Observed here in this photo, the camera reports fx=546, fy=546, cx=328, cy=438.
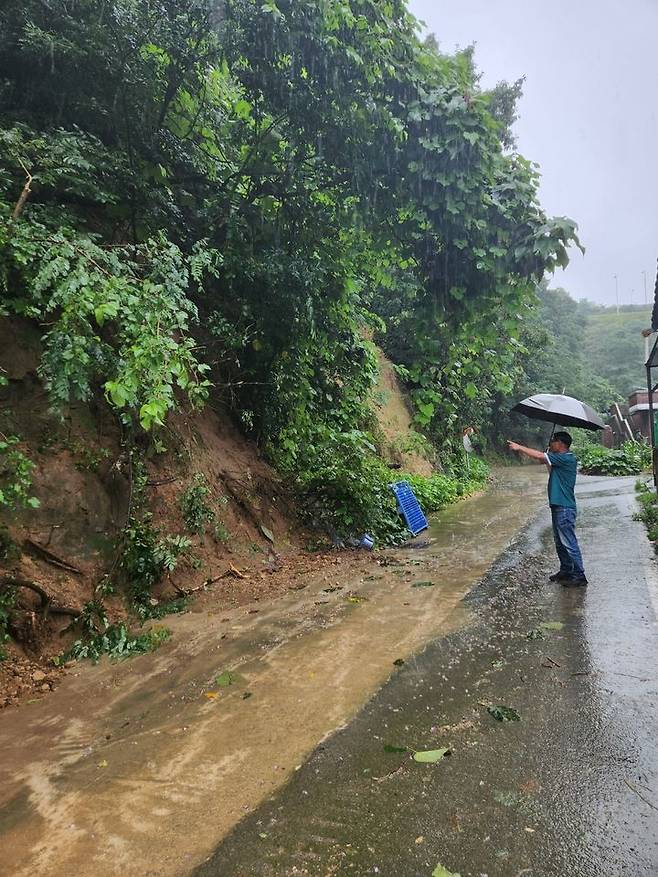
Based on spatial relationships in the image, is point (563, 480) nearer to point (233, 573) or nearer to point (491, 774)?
point (491, 774)

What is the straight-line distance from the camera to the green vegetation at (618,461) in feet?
63.9

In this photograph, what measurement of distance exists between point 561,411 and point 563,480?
0.76 metres

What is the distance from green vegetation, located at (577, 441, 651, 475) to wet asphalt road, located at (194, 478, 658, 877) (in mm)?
16747

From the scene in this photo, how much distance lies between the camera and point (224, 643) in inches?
191

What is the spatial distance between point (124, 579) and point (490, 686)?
3.67m

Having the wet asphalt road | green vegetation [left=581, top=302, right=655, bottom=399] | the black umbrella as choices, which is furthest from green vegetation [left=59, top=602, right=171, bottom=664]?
green vegetation [left=581, top=302, right=655, bottom=399]

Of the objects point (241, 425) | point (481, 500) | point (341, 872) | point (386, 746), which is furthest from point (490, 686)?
point (481, 500)

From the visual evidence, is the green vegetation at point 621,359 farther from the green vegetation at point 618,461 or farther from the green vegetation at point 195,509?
the green vegetation at point 195,509

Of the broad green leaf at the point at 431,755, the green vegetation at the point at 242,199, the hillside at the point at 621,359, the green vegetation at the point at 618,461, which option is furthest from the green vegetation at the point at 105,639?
the hillside at the point at 621,359

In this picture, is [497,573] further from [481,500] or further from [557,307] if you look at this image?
[557,307]

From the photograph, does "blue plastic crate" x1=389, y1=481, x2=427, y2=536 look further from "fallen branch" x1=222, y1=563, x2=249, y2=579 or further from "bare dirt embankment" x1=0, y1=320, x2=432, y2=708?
"fallen branch" x1=222, y1=563, x2=249, y2=579

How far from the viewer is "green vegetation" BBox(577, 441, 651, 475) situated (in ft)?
63.9

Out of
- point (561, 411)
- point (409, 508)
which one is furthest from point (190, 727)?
point (409, 508)

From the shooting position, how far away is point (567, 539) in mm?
6031
